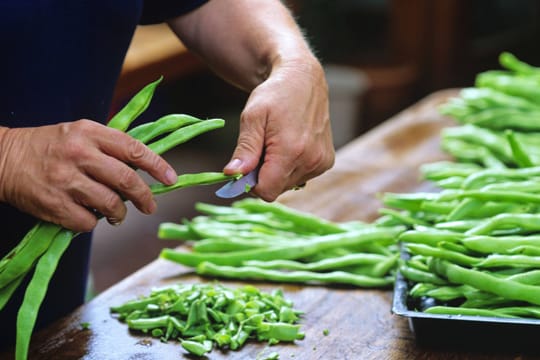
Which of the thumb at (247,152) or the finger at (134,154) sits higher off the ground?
the finger at (134,154)

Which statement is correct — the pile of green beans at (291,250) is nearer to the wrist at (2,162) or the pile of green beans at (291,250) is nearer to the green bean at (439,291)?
the green bean at (439,291)

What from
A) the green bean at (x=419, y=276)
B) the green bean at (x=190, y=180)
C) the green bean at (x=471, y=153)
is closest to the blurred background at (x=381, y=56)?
the green bean at (x=471, y=153)

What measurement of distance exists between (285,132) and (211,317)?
0.45m

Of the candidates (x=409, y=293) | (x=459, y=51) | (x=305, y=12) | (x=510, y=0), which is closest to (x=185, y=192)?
(x=305, y=12)

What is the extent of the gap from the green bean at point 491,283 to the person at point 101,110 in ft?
1.22

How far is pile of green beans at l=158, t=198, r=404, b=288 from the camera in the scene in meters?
2.32

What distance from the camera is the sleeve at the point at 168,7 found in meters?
2.30

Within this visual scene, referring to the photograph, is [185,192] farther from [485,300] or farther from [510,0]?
[485,300]

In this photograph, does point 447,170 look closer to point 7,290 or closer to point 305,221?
point 305,221

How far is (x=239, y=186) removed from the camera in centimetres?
184

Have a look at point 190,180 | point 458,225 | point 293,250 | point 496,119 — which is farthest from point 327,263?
point 496,119

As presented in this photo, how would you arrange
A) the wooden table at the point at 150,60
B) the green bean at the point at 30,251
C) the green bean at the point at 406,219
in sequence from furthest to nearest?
1. the wooden table at the point at 150,60
2. the green bean at the point at 406,219
3. the green bean at the point at 30,251

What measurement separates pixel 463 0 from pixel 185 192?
8.16 feet

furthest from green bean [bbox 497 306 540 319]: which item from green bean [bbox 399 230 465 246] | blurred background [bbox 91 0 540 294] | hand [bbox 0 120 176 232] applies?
blurred background [bbox 91 0 540 294]
